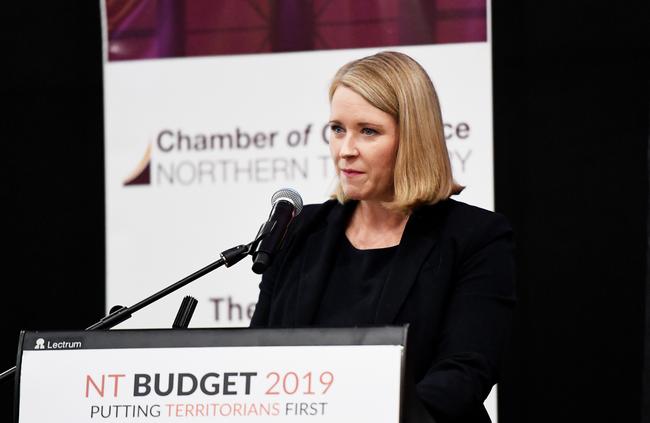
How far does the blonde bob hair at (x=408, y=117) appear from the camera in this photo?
7.55 feet

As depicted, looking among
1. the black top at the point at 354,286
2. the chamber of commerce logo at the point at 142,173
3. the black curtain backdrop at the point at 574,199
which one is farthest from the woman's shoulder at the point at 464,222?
the chamber of commerce logo at the point at 142,173

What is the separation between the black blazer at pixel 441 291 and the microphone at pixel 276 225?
1.00 ft

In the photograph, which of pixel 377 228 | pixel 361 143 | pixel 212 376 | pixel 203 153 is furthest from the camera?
pixel 203 153

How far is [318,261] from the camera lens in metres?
2.39

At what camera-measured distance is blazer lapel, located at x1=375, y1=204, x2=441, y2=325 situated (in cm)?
222

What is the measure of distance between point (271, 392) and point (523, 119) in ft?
7.05

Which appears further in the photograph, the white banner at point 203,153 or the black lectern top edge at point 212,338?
the white banner at point 203,153

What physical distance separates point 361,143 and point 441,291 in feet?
1.23

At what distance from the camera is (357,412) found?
1595 mm

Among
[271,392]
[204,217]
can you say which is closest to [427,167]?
[271,392]

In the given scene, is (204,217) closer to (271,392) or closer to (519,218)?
(519,218)

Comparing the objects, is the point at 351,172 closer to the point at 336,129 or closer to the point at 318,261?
the point at 336,129

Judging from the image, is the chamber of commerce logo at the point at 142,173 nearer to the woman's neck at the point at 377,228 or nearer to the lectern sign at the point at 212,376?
the woman's neck at the point at 377,228

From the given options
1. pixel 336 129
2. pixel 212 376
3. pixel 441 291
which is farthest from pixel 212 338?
pixel 336 129
